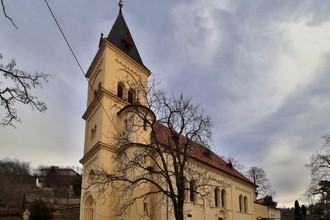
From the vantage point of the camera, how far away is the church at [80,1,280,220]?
67.2ft

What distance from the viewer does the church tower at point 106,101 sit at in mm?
24312

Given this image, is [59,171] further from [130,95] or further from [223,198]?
[130,95]

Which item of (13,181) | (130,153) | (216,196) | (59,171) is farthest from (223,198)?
(59,171)

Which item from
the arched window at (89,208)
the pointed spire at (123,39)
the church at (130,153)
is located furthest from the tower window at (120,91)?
the arched window at (89,208)

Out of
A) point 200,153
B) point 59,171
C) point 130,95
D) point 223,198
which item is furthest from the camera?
point 59,171

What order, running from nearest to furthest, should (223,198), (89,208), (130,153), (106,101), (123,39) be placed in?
1. (130,153)
2. (89,208)
3. (106,101)
4. (123,39)
5. (223,198)

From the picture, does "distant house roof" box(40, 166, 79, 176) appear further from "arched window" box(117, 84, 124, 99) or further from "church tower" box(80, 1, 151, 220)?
"arched window" box(117, 84, 124, 99)

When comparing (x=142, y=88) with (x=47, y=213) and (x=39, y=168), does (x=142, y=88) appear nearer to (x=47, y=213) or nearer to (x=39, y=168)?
(x=47, y=213)

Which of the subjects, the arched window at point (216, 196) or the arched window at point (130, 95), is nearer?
the arched window at point (130, 95)

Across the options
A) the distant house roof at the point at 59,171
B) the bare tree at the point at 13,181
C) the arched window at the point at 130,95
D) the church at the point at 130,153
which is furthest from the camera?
the distant house roof at the point at 59,171

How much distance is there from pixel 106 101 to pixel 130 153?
501cm

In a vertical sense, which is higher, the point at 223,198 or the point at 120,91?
the point at 120,91

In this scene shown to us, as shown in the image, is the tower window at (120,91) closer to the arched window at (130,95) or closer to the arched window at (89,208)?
the arched window at (130,95)

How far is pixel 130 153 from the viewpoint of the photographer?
77.6 feet
